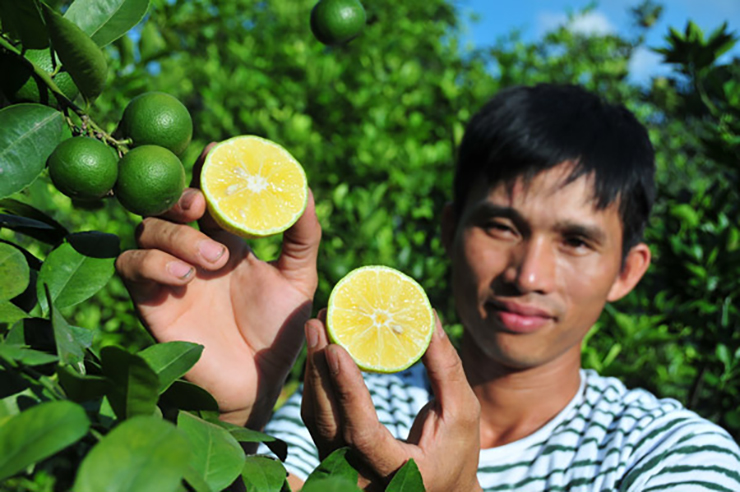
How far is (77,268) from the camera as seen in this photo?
992 mm

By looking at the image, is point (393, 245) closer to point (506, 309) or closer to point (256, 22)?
point (506, 309)

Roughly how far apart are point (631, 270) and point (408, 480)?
1.76m

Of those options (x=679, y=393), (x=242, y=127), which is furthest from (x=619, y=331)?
(x=242, y=127)

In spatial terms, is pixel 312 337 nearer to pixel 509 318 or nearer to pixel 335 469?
pixel 335 469

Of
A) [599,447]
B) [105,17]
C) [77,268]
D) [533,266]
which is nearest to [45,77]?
[105,17]

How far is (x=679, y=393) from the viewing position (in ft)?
9.77

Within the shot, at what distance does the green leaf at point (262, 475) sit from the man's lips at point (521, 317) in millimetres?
1261

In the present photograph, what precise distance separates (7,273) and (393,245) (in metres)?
2.32

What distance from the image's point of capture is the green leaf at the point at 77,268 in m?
0.95

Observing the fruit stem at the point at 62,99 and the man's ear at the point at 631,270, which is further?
the man's ear at the point at 631,270

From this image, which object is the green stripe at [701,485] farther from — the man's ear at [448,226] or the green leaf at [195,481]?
the green leaf at [195,481]

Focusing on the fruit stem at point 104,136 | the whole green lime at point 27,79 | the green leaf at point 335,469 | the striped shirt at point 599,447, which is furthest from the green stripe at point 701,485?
the whole green lime at point 27,79

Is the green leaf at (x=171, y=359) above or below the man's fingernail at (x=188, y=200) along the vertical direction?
below

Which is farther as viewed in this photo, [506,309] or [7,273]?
[506,309]
